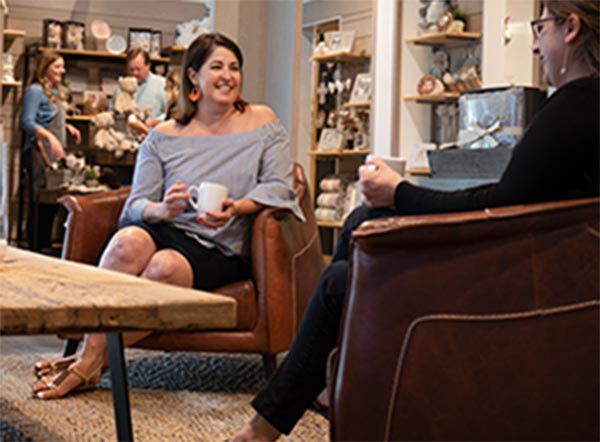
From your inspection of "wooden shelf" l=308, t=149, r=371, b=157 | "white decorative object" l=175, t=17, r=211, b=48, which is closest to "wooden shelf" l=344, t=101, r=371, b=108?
"wooden shelf" l=308, t=149, r=371, b=157

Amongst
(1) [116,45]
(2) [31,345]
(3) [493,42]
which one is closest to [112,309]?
(2) [31,345]

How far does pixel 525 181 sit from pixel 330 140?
6780mm

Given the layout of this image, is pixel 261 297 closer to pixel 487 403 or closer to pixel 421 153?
pixel 487 403

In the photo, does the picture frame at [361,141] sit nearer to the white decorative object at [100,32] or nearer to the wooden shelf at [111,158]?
the wooden shelf at [111,158]

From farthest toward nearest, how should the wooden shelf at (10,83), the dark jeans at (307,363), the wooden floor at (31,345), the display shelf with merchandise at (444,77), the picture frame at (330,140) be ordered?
1. the wooden shelf at (10,83)
2. the picture frame at (330,140)
3. the display shelf with merchandise at (444,77)
4. the wooden floor at (31,345)
5. the dark jeans at (307,363)

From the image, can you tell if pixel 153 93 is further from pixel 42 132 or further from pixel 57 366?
pixel 57 366

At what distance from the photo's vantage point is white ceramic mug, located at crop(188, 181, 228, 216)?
278 cm

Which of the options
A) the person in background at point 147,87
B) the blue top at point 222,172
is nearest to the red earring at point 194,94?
the blue top at point 222,172

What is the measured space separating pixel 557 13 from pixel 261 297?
4.73 feet

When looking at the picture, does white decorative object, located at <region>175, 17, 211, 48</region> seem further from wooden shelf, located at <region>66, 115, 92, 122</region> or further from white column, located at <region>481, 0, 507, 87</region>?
white column, located at <region>481, 0, 507, 87</region>

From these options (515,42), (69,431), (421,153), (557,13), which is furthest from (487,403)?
(421,153)

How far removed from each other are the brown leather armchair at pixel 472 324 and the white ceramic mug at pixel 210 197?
52.6 inches

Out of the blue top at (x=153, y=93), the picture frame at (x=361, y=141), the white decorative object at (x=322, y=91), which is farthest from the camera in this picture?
the white decorative object at (x=322, y=91)

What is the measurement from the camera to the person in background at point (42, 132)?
7.78 m
